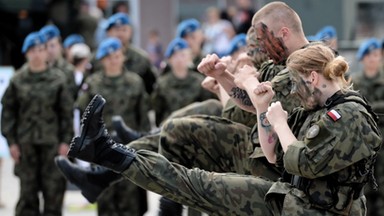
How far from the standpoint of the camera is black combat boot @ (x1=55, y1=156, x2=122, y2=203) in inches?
319

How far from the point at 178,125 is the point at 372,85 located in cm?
378

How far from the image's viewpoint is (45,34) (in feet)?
39.1

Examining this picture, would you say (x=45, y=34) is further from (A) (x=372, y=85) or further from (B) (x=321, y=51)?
(B) (x=321, y=51)

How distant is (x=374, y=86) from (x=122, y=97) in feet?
8.31

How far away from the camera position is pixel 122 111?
10609 mm

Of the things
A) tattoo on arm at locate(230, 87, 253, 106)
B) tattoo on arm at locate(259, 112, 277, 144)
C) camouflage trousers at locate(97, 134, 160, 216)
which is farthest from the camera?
camouflage trousers at locate(97, 134, 160, 216)

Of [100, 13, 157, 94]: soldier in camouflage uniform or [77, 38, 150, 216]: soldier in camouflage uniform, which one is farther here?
[100, 13, 157, 94]: soldier in camouflage uniform

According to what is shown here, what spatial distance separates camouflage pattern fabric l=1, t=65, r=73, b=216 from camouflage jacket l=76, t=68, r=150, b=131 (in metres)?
0.28

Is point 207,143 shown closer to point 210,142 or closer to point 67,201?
point 210,142

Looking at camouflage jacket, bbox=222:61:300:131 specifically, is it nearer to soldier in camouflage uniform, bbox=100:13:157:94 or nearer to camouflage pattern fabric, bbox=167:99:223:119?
camouflage pattern fabric, bbox=167:99:223:119

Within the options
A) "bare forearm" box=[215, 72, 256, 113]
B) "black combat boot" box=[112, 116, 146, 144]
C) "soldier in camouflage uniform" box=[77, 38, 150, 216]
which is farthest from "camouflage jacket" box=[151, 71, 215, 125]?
"bare forearm" box=[215, 72, 256, 113]

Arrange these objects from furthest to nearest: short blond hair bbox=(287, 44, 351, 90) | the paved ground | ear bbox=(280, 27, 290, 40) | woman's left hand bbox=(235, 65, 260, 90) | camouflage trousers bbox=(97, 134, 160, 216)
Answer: the paved ground
camouflage trousers bbox=(97, 134, 160, 216)
ear bbox=(280, 27, 290, 40)
woman's left hand bbox=(235, 65, 260, 90)
short blond hair bbox=(287, 44, 351, 90)

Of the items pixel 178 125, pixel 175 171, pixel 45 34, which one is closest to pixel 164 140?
pixel 178 125

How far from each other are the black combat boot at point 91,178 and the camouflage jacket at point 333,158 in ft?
7.31
